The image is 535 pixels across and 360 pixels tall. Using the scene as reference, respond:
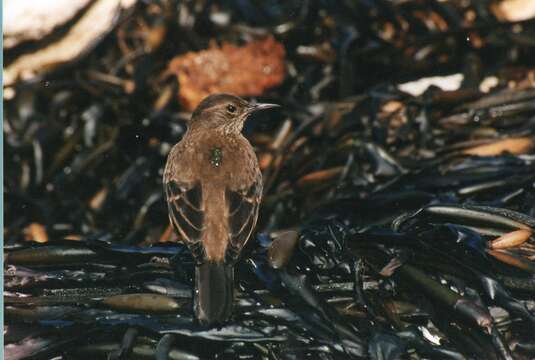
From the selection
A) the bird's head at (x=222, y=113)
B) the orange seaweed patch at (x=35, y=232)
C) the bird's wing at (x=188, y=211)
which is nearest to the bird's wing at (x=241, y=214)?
the bird's wing at (x=188, y=211)

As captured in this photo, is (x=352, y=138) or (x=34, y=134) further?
(x=34, y=134)

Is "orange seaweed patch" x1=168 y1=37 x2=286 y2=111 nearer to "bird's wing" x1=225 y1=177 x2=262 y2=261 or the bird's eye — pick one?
the bird's eye

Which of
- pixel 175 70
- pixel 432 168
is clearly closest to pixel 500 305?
pixel 432 168

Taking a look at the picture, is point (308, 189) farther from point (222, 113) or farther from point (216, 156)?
point (216, 156)

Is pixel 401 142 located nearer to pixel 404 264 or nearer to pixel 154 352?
pixel 404 264

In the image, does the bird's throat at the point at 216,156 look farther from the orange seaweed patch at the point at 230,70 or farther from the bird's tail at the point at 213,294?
the orange seaweed patch at the point at 230,70

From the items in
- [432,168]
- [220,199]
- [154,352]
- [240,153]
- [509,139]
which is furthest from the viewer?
[509,139]
